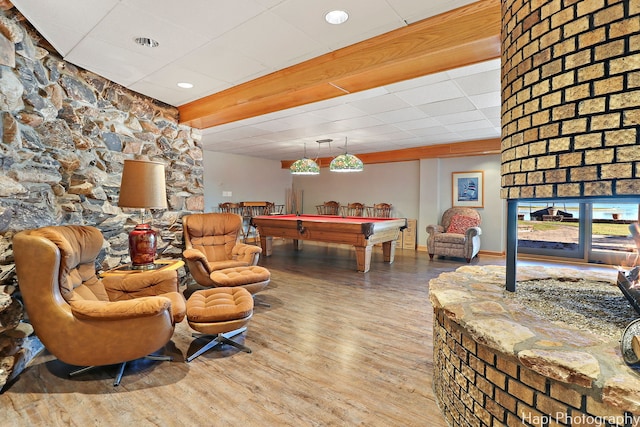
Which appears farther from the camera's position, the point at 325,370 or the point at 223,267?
the point at 223,267

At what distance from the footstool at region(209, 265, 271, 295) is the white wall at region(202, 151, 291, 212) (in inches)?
186

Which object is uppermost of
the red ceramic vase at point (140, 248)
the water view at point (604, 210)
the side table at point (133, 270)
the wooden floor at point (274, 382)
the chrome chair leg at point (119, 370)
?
the water view at point (604, 210)

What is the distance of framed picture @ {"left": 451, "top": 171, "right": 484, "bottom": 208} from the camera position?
6.97 m

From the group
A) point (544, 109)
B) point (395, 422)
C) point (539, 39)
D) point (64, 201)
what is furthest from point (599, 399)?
point (64, 201)

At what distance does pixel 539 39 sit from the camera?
1.49 metres

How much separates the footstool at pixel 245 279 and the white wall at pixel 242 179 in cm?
473

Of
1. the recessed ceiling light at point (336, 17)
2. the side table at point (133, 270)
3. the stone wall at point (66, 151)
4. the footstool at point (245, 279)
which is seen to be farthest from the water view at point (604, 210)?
the stone wall at point (66, 151)

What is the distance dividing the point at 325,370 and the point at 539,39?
2.29m

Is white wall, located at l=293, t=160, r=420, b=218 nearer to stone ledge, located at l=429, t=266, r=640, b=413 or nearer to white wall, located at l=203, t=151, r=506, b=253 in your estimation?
white wall, located at l=203, t=151, r=506, b=253

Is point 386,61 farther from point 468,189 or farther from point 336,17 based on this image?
point 468,189

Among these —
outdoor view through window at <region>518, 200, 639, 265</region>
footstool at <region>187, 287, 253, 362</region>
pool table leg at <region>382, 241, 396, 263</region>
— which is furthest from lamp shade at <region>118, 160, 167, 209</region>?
outdoor view through window at <region>518, 200, 639, 265</region>

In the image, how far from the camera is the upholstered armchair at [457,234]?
604 centimetres

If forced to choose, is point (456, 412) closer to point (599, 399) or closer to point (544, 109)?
point (599, 399)

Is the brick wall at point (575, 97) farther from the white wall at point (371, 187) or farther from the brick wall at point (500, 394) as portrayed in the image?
the white wall at point (371, 187)
